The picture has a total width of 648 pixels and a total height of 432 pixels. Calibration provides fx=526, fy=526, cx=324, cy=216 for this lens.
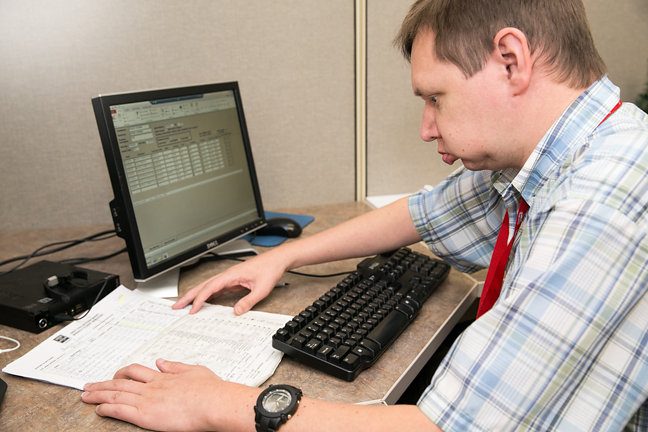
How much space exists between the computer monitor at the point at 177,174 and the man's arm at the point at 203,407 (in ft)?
0.96

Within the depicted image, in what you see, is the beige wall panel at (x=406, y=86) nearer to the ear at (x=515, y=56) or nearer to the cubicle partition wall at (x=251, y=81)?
the cubicle partition wall at (x=251, y=81)

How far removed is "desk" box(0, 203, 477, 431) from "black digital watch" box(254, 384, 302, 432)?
0.25 feet

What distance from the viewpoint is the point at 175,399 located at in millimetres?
638

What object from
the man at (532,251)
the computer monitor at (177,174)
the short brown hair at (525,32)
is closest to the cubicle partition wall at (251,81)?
the computer monitor at (177,174)

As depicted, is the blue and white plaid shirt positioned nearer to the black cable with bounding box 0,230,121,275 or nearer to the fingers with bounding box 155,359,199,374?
the fingers with bounding box 155,359,199,374

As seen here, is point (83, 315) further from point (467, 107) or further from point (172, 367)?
point (467, 107)

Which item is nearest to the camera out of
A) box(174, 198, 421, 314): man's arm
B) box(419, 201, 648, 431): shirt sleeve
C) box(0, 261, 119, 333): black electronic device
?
box(419, 201, 648, 431): shirt sleeve

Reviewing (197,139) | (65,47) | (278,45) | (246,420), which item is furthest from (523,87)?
(65,47)

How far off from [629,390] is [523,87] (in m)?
0.36

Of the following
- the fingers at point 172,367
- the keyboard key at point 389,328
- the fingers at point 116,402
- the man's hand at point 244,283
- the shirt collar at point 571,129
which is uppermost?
the shirt collar at point 571,129

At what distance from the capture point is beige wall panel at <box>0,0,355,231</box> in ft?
3.92

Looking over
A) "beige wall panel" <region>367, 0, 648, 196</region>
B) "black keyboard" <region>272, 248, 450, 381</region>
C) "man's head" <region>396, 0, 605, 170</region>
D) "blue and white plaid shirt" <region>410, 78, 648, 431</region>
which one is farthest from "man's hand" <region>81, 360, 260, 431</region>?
"beige wall panel" <region>367, 0, 648, 196</region>

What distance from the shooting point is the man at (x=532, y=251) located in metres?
0.52

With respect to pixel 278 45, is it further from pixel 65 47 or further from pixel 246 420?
pixel 246 420
